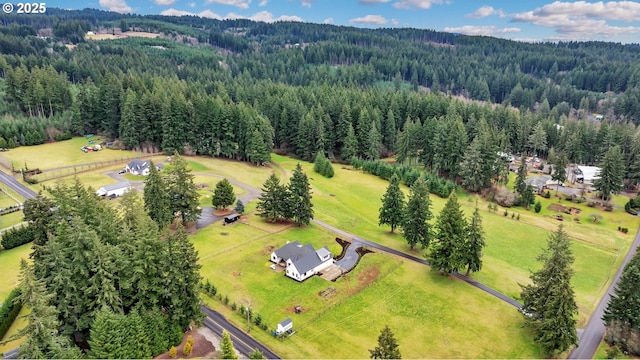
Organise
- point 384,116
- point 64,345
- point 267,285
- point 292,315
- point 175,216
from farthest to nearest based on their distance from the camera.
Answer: point 384,116 < point 175,216 < point 267,285 < point 292,315 < point 64,345

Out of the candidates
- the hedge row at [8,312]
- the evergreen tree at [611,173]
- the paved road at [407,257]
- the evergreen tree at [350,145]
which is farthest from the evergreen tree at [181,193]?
the evergreen tree at [611,173]

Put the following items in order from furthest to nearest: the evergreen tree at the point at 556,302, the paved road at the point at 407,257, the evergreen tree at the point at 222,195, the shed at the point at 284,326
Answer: the evergreen tree at the point at 222,195 < the paved road at the point at 407,257 < the shed at the point at 284,326 < the evergreen tree at the point at 556,302

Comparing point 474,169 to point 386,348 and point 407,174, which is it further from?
point 386,348

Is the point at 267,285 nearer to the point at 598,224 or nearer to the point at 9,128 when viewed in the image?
the point at 598,224

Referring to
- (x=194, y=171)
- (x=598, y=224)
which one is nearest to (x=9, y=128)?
(x=194, y=171)

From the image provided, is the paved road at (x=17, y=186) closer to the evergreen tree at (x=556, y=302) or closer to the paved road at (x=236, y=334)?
the paved road at (x=236, y=334)

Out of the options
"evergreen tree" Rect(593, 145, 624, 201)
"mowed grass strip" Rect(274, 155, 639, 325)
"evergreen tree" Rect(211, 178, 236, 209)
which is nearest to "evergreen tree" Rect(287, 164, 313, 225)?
"mowed grass strip" Rect(274, 155, 639, 325)
